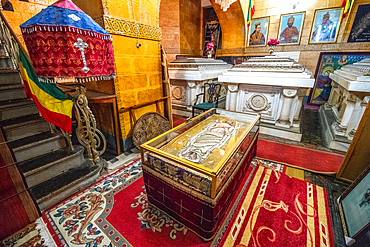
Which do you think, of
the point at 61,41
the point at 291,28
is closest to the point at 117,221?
the point at 61,41

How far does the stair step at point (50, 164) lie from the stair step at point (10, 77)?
2.00 meters

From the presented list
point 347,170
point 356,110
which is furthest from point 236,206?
point 356,110

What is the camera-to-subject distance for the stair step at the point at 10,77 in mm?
2939

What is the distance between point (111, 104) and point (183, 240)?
234 centimetres

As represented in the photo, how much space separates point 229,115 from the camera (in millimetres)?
2941

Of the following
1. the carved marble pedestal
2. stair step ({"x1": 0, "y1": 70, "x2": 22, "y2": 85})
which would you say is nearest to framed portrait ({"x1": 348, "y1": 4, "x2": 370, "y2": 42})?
the carved marble pedestal

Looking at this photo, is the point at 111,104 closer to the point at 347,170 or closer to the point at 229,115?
the point at 229,115

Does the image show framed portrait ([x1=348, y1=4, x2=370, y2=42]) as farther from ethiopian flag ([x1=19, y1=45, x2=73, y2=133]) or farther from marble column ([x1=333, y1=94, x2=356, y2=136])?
ethiopian flag ([x1=19, y1=45, x2=73, y2=133])

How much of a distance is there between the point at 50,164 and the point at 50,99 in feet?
2.81

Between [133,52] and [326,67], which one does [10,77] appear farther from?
[326,67]

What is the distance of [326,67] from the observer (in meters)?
6.07

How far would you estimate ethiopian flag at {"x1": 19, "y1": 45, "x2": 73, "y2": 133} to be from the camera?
200 cm

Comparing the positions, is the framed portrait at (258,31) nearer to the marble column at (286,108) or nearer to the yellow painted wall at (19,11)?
the marble column at (286,108)

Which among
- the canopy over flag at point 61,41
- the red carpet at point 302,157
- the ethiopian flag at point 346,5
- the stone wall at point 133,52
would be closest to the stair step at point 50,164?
the stone wall at point 133,52
